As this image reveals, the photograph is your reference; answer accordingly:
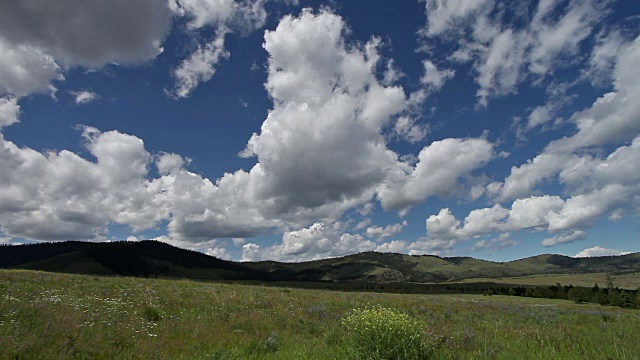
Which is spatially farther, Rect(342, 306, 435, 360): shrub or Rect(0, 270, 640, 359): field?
Rect(0, 270, 640, 359): field

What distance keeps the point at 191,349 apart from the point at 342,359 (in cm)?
433

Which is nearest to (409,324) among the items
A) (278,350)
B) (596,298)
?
(278,350)

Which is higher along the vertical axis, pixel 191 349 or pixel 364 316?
pixel 364 316

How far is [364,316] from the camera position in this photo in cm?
855

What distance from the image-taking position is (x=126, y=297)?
56.6ft

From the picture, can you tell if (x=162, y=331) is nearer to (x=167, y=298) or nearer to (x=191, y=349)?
(x=191, y=349)

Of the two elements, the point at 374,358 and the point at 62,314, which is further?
the point at 62,314

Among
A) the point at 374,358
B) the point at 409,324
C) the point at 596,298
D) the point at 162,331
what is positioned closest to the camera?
the point at 374,358

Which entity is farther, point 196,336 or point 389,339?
point 196,336

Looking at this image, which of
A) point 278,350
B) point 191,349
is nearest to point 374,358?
point 278,350

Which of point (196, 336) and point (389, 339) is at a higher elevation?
point (389, 339)

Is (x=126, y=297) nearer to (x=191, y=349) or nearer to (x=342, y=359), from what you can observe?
(x=191, y=349)

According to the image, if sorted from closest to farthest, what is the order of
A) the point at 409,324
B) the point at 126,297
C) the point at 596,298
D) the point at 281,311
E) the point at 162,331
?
1. the point at 409,324
2. the point at 162,331
3. the point at 126,297
4. the point at 281,311
5. the point at 596,298

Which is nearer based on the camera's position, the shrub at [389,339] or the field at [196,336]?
the shrub at [389,339]
